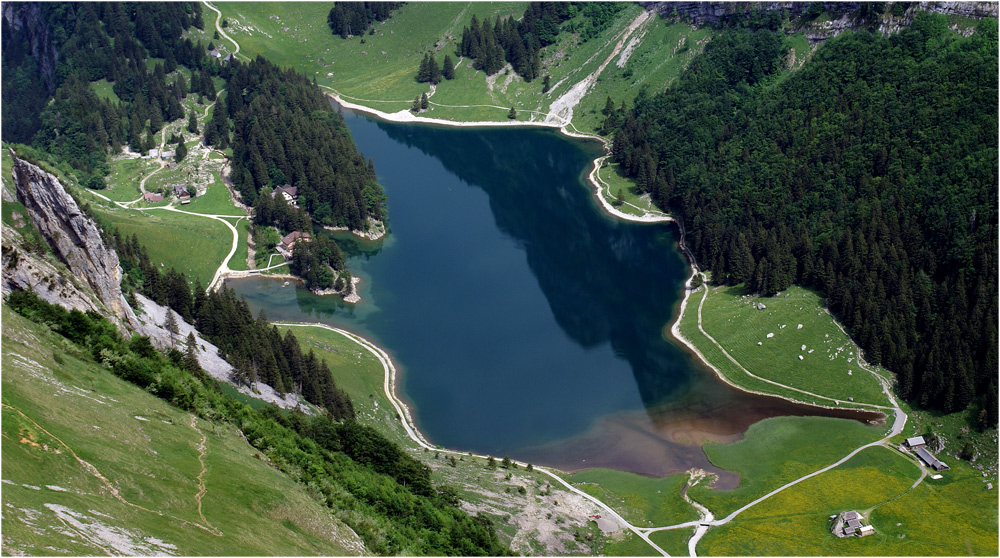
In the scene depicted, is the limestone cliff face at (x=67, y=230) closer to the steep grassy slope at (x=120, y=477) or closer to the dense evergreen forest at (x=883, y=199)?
the steep grassy slope at (x=120, y=477)

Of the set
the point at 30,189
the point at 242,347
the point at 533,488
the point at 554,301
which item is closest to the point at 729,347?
the point at 554,301

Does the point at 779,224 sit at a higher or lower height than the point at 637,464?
higher

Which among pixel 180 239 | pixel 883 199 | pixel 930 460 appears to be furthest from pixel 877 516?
pixel 180 239

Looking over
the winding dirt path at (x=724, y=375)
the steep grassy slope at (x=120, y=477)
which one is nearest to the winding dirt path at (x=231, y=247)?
the winding dirt path at (x=724, y=375)

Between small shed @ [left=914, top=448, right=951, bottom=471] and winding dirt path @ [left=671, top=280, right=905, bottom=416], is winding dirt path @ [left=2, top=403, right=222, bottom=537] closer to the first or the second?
small shed @ [left=914, top=448, right=951, bottom=471]

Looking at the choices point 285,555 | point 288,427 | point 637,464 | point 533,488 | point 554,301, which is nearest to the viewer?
point 285,555

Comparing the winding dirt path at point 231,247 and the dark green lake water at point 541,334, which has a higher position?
the winding dirt path at point 231,247

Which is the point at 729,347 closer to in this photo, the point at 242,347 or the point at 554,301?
the point at 554,301
